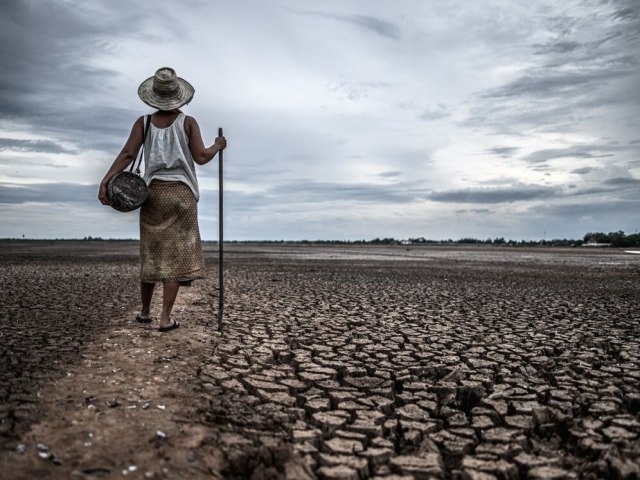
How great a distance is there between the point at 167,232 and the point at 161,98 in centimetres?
100

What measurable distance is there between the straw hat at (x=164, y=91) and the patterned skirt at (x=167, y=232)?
23.1 inches

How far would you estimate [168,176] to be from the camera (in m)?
3.56

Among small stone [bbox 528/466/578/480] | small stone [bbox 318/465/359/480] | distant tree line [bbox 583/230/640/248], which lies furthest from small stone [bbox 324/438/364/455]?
distant tree line [bbox 583/230/640/248]

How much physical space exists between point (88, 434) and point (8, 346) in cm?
182

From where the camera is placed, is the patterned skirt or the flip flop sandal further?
the flip flop sandal

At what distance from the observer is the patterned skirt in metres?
3.56

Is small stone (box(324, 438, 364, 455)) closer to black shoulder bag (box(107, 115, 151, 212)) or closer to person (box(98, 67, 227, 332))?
person (box(98, 67, 227, 332))

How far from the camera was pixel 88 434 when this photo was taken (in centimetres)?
188

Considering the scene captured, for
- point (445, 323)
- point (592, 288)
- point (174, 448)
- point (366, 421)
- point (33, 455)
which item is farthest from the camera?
point (592, 288)

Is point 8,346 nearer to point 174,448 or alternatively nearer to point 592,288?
point 174,448

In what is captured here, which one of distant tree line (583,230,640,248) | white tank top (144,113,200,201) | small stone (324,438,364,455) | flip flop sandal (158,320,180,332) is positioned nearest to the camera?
small stone (324,438,364,455)

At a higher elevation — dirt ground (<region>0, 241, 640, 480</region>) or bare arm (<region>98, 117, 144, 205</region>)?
bare arm (<region>98, 117, 144, 205</region>)

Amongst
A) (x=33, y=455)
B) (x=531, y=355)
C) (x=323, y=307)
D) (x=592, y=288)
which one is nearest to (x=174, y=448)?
(x=33, y=455)

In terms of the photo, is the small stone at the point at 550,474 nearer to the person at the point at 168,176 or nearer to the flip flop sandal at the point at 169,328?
the person at the point at 168,176
